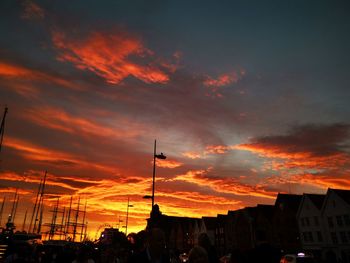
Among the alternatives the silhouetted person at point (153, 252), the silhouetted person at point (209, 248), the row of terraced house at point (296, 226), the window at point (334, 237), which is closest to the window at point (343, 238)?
the row of terraced house at point (296, 226)

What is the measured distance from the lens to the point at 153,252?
5.69 metres

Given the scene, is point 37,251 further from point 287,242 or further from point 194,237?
point 194,237

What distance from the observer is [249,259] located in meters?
7.27

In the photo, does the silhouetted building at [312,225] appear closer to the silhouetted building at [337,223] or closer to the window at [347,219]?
the silhouetted building at [337,223]

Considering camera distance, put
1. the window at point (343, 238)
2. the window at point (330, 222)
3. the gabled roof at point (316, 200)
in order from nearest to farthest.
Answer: the window at point (343, 238) → the window at point (330, 222) → the gabled roof at point (316, 200)

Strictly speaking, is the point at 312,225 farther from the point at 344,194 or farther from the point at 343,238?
the point at 344,194

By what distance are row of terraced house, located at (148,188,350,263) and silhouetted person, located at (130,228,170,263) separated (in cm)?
3622

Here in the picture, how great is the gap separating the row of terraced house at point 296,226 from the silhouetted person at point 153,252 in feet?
119

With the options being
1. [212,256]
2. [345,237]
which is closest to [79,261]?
[212,256]

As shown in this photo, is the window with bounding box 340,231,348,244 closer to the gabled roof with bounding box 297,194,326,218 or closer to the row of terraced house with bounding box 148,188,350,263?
the row of terraced house with bounding box 148,188,350,263

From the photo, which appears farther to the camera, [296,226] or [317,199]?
[296,226]

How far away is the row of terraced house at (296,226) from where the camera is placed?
51344 mm

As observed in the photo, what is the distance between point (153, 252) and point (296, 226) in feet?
216

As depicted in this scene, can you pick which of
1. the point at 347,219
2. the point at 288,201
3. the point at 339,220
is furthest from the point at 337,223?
the point at 288,201
